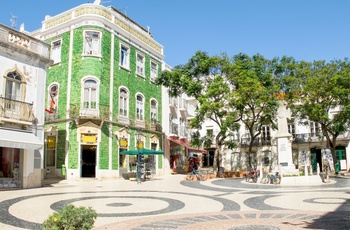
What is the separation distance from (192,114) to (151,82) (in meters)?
12.3

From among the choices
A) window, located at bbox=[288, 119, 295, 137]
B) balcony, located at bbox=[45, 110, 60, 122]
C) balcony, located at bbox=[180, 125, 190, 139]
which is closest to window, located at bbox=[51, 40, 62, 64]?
balcony, located at bbox=[45, 110, 60, 122]

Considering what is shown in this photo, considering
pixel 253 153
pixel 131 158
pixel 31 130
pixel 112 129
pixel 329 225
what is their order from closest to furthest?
1. pixel 329 225
2. pixel 31 130
3. pixel 112 129
4. pixel 131 158
5. pixel 253 153

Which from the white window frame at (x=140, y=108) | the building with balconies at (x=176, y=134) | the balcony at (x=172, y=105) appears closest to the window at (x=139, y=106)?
the white window frame at (x=140, y=108)

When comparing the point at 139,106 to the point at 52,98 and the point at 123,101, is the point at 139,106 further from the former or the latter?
the point at 52,98

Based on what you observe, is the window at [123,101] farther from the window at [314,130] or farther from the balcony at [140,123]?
the window at [314,130]

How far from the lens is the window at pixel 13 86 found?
51.6 feet

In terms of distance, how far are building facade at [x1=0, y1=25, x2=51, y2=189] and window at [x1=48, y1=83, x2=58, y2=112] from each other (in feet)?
25.4

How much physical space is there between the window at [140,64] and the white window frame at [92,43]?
4519mm

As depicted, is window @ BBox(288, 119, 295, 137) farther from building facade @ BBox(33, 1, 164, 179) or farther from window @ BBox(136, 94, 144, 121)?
building facade @ BBox(33, 1, 164, 179)

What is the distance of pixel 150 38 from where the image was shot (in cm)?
3028

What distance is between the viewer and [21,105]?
15875 mm

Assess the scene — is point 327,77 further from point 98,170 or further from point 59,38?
point 59,38

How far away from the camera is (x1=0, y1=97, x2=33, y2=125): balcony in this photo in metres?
15.1

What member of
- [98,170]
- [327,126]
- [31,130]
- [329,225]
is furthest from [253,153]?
[329,225]
